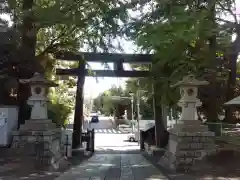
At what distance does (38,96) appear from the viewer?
10.7m

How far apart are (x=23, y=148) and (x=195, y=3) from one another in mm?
6629

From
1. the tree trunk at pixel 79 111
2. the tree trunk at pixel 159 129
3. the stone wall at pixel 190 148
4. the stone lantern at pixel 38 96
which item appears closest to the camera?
the stone wall at pixel 190 148

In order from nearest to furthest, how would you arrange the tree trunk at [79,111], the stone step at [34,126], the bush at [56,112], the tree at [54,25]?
the tree at [54,25] → the stone step at [34,126] → the bush at [56,112] → the tree trunk at [79,111]

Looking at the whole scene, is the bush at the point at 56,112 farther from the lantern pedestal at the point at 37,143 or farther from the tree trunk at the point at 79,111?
the lantern pedestal at the point at 37,143

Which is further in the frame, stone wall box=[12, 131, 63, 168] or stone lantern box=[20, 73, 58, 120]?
stone lantern box=[20, 73, 58, 120]

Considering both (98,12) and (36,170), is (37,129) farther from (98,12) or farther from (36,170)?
(98,12)

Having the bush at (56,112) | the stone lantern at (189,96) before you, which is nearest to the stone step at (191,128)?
the stone lantern at (189,96)

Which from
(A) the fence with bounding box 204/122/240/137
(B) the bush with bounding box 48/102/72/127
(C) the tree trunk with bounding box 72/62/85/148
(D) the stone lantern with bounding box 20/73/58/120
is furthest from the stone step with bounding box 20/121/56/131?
(A) the fence with bounding box 204/122/240/137

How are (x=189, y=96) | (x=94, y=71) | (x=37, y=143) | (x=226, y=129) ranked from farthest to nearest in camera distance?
(x=94, y=71) → (x=226, y=129) → (x=189, y=96) → (x=37, y=143)

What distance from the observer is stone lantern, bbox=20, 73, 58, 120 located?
10383mm

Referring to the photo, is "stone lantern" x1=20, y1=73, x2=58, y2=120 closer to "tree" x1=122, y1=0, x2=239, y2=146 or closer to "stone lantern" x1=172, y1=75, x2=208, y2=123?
"tree" x1=122, y1=0, x2=239, y2=146

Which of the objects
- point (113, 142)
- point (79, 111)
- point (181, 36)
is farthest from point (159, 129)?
point (113, 142)

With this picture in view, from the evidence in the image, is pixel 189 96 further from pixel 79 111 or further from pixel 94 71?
pixel 79 111

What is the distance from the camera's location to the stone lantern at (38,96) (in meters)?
10.4
